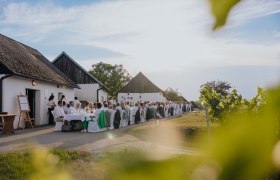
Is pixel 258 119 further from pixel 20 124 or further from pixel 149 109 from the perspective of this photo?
pixel 149 109

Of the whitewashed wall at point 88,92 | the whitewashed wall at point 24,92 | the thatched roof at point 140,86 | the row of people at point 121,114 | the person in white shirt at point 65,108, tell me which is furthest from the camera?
the thatched roof at point 140,86

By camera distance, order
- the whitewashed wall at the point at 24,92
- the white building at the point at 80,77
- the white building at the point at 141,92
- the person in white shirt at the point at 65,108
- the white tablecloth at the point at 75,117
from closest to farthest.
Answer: the whitewashed wall at the point at 24,92, the white tablecloth at the point at 75,117, the person in white shirt at the point at 65,108, the white building at the point at 80,77, the white building at the point at 141,92

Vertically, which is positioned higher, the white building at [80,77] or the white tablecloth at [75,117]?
the white building at [80,77]

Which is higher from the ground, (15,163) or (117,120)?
(117,120)

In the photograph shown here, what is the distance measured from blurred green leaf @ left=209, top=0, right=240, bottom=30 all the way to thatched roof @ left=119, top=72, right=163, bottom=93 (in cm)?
Result: 5828

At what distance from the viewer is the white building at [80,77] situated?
1508 inches

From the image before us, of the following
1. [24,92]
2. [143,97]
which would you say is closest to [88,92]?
[24,92]

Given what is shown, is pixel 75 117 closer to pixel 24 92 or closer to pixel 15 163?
pixel 24 92

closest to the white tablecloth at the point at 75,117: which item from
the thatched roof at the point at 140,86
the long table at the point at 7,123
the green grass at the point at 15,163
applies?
the long table at the point at 7,123

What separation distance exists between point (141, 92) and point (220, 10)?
58.5 m

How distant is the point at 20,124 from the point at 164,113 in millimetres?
19042

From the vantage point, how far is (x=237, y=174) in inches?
9.9

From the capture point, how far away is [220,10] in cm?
32

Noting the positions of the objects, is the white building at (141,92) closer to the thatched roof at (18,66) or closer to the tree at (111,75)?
the tree at (111,75)
